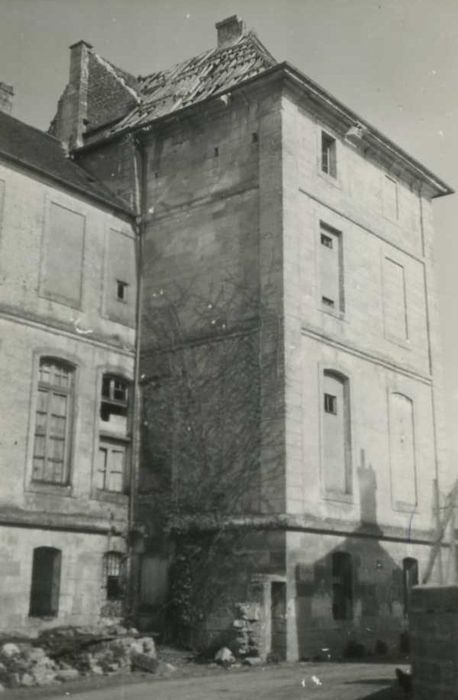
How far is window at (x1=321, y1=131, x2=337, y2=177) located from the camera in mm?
22172

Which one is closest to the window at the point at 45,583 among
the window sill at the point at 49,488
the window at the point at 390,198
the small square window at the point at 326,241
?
the window sill at the point at 49,488

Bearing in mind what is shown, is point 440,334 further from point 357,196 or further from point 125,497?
point 125,497

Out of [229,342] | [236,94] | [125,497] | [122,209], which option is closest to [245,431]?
[229,342]

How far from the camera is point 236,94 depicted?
2128cm

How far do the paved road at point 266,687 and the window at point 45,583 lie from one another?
13.3 ft

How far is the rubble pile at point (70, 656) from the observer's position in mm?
13898

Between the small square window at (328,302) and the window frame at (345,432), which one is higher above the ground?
the small square window at (328,302)

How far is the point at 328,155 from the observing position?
2231 centimetres

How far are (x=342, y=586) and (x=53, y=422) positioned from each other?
25.0 feet

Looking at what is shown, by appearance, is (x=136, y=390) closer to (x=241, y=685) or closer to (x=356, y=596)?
(x=356, y=596)

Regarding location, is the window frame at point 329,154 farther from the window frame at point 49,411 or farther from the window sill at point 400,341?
the window frame at point 49,411

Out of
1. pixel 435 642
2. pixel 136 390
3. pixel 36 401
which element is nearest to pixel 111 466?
pixel 136 390

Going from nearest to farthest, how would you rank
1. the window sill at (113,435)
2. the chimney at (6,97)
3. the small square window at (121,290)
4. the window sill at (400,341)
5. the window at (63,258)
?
the window at (63,258) → the window sill at (113,435) → the small square window at (121,290) → the window sill at (400,341) → the chimney at (6,97)

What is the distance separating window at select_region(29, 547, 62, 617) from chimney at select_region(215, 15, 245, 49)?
15.7 metres
